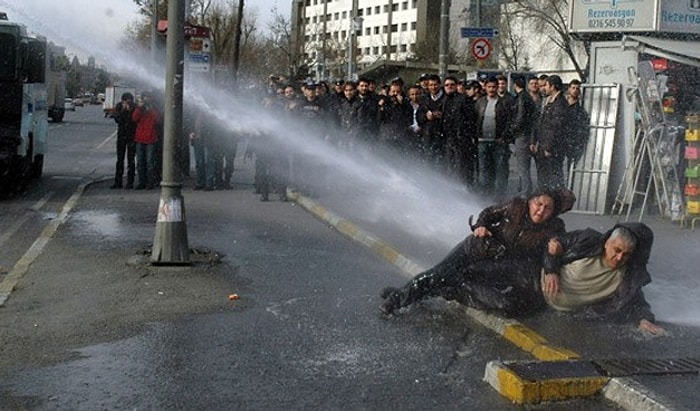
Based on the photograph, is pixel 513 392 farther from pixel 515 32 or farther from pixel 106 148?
pixel 515 32

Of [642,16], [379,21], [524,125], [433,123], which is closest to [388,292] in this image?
[524,125]

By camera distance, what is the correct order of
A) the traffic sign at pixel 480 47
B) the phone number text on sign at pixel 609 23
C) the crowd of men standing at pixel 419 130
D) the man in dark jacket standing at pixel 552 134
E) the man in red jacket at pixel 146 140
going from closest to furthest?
the man in dark jacket standing at pixel 552 134
the crowd of men standing at pixel 419 130
the phone number text on sign at pixel 609 23
the man in red jacket at pixel 146 140
the traffic sign at pixel 480 47

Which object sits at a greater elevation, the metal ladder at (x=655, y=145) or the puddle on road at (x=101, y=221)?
the metal ladder at (x=655, y=145)

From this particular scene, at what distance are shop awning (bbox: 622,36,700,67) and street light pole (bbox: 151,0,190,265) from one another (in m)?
7.71

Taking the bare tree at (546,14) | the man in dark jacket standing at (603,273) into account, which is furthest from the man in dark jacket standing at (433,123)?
the bare tree at (546,14)

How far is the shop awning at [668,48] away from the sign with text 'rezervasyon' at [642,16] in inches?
6.6

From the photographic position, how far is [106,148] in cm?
3020

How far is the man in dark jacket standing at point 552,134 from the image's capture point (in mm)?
13852

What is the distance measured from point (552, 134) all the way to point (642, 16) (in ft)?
8.13

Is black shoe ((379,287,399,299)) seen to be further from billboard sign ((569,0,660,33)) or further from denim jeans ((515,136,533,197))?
billboard sign ((569,0,660,33))

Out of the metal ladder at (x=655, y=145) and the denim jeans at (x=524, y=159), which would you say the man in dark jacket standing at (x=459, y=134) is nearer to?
the denim jeans at (x=524, y=159)

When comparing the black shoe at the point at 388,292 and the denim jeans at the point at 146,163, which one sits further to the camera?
the denim jeans at the point at 146,163

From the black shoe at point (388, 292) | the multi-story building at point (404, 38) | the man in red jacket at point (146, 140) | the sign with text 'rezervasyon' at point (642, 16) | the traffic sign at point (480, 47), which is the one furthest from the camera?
the multi-story building at point (404, 38)

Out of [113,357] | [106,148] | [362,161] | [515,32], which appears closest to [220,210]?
[362,161]
